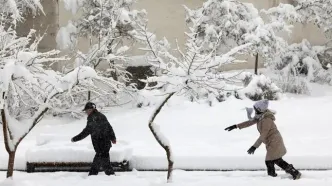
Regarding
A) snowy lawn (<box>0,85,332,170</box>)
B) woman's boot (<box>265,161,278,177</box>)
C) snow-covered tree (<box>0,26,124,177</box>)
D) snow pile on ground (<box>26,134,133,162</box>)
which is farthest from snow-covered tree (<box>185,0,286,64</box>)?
snow-covered tree (<box>0,26,124,177</box>)

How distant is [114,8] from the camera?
→ 1493 centimetres

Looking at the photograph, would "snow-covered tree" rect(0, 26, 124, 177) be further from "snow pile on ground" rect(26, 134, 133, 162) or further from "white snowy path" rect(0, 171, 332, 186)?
"snow pile on ground" rect(26, 134, 133, 162)

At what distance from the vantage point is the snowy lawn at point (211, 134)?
32.6 feet

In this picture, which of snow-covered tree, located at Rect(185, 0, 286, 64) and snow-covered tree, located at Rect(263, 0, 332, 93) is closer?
snow-covered tree, located at Rect(185, 0, 286, 64)

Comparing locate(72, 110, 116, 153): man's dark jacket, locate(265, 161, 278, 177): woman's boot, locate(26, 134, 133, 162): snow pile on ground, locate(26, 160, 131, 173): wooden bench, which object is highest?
locate(72, 110, 116, 153): man's dark jacket

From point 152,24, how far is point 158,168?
9.51 metres

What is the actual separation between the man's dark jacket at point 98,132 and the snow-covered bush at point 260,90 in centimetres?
673

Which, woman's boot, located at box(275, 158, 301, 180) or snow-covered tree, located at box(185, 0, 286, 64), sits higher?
snow-covered tree, located at box(185, 0, 286, 64)

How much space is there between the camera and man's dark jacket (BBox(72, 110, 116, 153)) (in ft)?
28.7

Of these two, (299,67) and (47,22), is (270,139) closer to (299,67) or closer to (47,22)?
(299,67)

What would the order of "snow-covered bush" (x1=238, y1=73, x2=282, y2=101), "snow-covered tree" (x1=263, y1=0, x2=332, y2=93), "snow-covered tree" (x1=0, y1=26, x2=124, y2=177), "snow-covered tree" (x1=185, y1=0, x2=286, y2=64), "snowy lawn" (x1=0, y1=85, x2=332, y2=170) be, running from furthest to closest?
"snow-covered tree" (x1=263, y1=0, x2=332, y2=93) → "snow-covered tree" (x1=185, y1=0, x2=286, y2=64) → "snow-covered bush" (x1=238, y1=73, x2=282, y2=101) → "snowy lawn" (x1=0, y1=85, x2=332, y2=170) → "snow-covered tree" (x1=0, y1=26, x2=124, y2=177)

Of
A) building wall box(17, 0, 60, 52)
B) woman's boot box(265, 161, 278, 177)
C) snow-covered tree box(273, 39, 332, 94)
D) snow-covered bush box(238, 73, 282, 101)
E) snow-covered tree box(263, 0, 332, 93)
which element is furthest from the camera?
snow-covered tree box(263, 0, 332, 93)

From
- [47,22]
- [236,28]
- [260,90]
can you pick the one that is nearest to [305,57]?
[236,28]

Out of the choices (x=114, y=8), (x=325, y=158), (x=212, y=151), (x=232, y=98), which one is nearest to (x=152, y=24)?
(x=114, y=8)
